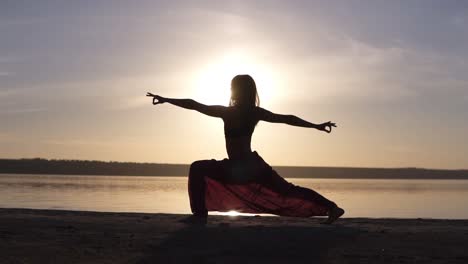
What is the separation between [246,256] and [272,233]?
1.75 meters

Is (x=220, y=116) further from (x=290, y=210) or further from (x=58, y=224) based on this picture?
(x=58, y=224)

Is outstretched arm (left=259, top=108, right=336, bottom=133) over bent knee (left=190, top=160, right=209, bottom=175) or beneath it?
over

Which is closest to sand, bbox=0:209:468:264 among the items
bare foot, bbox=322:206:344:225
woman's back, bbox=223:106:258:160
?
bare foot, bbox=322:206:344:225

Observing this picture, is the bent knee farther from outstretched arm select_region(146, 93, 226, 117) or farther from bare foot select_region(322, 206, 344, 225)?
bare foot select_region(322, 206, 344, 225)

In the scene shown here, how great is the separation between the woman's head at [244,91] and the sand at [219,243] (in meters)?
1.93

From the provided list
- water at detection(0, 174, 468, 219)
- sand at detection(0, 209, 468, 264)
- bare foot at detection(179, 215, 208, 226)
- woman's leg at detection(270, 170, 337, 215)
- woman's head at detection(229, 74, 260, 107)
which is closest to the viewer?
sand at detection(0, 209, 468, 264)

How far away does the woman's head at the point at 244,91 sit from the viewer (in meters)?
10.3

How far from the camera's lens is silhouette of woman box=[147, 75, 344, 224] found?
10.4 metres

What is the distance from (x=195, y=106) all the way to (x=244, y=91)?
32.0 inches

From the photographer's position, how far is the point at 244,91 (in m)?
10.4

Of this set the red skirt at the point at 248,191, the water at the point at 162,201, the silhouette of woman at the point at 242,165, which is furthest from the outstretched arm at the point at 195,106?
the water at the point at 162,201

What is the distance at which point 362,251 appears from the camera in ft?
25.3

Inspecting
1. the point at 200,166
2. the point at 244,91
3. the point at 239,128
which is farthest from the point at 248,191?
the point at 244,91

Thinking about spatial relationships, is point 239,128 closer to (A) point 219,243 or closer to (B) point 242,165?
(B) point 242,165
